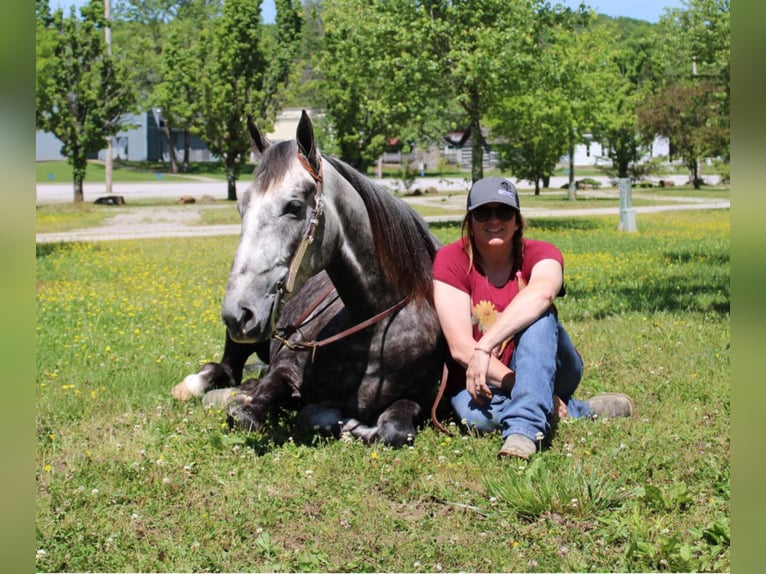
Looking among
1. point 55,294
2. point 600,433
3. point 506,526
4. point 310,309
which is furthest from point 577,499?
point 55,294

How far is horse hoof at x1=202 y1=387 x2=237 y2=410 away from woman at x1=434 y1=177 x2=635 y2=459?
1.46 m

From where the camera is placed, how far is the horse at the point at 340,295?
12.7ft

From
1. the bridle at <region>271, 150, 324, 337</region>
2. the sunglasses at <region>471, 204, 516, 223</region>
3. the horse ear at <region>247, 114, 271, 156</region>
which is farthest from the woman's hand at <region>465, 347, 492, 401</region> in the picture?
the horse ear at <region>247, 114, 271, 156</region>

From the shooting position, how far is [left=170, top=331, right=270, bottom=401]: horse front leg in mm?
5609

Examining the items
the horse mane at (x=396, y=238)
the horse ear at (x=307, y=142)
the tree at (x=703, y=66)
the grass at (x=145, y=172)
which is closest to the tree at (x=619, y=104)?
the tree at (x=703, y=66)

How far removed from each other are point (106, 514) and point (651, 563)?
232 cm

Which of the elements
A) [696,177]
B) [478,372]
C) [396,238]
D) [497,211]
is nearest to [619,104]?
[696,177]

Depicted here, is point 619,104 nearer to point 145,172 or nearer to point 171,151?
point 171,151

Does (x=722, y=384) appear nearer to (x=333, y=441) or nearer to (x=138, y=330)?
(x=333, y=441)

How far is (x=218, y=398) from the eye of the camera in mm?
5293

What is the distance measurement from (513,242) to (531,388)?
921 mm

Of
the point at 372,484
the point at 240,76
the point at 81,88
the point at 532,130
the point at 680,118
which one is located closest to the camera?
the point at 372,484

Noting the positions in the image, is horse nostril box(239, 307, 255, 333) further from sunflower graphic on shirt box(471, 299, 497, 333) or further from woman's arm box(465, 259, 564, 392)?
sunflower graphic on shirt box(471, 299, 497, 333)

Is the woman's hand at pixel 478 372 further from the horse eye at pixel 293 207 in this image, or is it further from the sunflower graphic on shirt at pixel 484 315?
the horse eye at pixel 293 207
